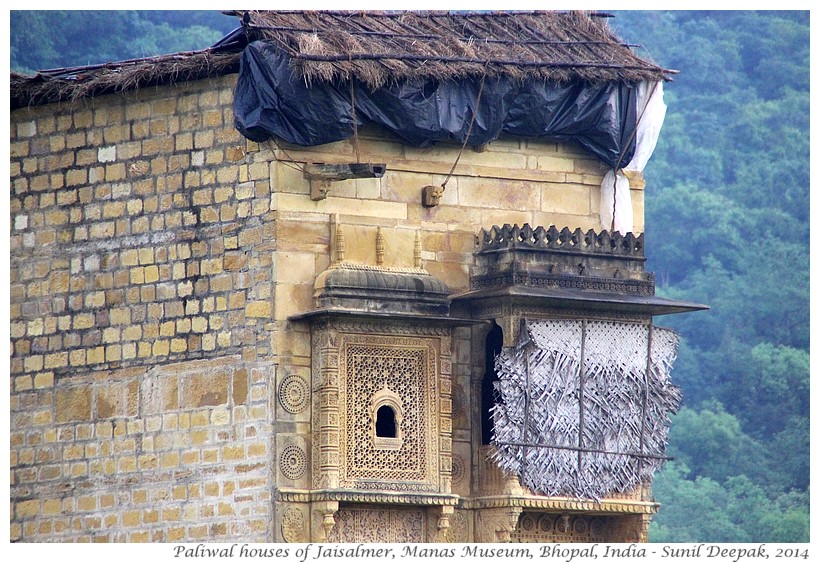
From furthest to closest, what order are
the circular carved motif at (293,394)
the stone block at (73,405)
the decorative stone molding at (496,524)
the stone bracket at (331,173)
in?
the stone block at (73,405) → the decorative stone molding at (496,524) → the circular carved motif at (293,394) → the stone bracket at (331,173)

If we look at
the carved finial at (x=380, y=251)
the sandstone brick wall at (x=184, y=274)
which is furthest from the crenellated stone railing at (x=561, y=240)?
the carved finial at (x=380, y=251)

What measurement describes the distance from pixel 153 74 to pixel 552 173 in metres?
3.65

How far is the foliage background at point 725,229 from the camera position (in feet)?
149

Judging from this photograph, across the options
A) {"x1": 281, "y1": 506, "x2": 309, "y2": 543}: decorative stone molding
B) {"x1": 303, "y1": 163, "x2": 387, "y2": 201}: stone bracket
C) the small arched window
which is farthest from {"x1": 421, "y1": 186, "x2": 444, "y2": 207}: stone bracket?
{"x1": 281, "y1": 506, "x2": 309, "y2": 543}: decorative stone molding

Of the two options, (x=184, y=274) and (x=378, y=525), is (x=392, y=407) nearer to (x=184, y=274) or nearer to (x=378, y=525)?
(x=378, y=525)

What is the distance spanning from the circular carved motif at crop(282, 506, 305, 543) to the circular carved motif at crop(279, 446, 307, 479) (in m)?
0.29

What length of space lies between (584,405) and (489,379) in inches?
34.2

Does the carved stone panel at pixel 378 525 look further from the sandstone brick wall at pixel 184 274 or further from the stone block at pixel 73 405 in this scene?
the stone block at pixel 73 405

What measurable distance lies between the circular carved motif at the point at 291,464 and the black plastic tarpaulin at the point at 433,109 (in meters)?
2.60

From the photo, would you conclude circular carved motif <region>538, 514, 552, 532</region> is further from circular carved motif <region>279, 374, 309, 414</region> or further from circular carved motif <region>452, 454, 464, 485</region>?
circular carved motif <region>279, 374, 309, 414</region>

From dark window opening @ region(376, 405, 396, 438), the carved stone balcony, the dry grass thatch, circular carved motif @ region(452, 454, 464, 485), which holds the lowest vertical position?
circular carved motif @ region(452, 454, 464, 485)

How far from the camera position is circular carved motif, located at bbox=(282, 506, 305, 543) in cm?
2462

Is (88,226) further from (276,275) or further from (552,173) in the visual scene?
(552,173)

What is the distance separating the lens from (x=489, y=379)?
25.9 meters
